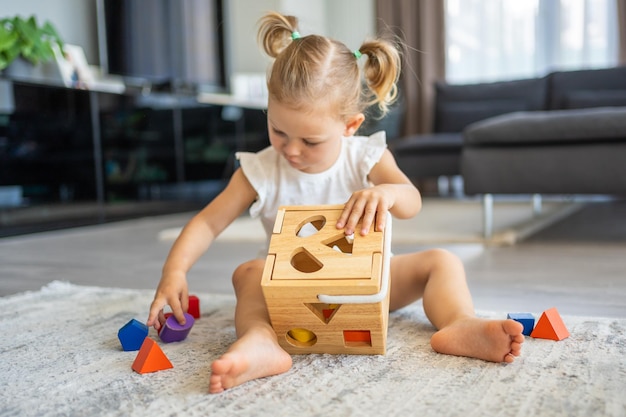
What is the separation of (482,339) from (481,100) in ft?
12.1

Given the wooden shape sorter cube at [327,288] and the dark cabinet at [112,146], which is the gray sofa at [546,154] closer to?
the wooden shape sorter cube at [327,288]

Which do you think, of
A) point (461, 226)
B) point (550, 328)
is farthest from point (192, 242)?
point (461, 226)

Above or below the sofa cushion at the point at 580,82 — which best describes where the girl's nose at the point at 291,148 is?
below

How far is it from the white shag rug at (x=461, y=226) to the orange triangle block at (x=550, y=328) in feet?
3.73

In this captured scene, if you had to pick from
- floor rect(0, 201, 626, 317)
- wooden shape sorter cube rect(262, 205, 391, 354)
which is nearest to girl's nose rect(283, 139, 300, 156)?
wooden shape sorter cube rect(262, 205, 391, 354)

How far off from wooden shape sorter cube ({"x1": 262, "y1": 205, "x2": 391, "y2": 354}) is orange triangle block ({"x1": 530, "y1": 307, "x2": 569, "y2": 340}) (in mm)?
236

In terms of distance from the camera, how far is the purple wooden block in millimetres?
937

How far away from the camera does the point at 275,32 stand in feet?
3.74

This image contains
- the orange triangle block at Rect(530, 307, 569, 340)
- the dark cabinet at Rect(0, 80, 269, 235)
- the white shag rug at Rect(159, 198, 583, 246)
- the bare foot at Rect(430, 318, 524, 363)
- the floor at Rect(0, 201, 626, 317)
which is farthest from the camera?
the dark cabinet at Rect(0, 80, 269, 235)

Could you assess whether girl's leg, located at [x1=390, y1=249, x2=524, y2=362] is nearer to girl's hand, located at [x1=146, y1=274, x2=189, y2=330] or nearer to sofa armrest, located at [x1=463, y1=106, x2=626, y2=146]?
girl's hand, located at [x1=146, y1=274, x2=189, y2=330]

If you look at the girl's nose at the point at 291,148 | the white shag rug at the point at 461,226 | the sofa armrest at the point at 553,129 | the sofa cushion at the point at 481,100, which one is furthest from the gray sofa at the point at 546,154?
the sofa cushion at the point at 481,100

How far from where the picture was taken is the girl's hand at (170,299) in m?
0.94

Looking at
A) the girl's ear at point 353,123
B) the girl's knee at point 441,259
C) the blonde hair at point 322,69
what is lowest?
the girl's knee at point 441,259

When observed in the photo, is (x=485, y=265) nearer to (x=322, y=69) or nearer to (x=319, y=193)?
(x=319, y=193)
